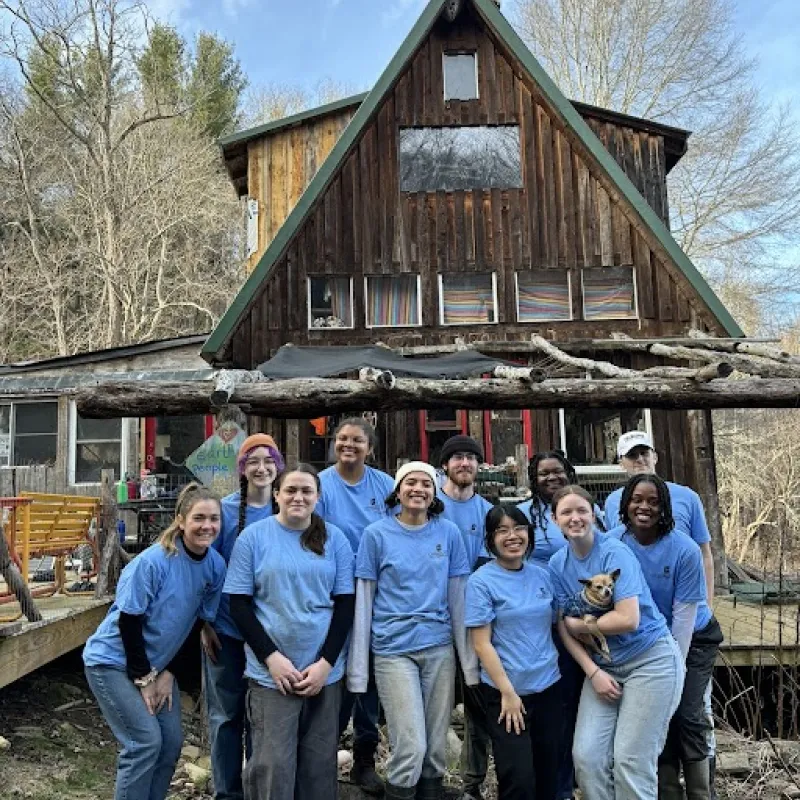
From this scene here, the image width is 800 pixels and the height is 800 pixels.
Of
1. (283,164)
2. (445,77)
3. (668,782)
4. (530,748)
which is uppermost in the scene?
(445,77)

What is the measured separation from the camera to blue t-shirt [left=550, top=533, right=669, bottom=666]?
3.97 metres

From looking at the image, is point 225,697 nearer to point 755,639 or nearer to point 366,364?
point 366,364

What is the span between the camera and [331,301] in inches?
491

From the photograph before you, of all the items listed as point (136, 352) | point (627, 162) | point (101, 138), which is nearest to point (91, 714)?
point (136, 352)

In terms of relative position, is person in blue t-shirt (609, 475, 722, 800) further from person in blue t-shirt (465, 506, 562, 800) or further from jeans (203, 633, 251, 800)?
jeans (203, 633, 251, 800)

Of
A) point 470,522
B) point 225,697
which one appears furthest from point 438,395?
Answer: point 225,697

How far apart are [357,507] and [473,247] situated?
858 centimetres

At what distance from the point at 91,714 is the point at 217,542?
4045 millimetres

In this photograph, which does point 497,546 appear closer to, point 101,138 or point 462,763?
point 462,763

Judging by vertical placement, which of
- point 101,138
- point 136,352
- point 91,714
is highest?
point 101,138

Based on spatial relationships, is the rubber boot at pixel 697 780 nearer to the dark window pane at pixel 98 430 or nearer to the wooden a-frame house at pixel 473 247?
the wooden a-frame house at pixel 473 247

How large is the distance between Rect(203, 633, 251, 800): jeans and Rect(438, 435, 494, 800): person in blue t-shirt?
3.97ft

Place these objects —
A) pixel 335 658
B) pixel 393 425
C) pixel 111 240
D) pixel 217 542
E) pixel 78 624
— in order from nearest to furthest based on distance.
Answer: pixel 335 658
pixel 217 542
pixel 78 624
pixel 393 425
pixel 111 240

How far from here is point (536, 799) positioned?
398 cm
